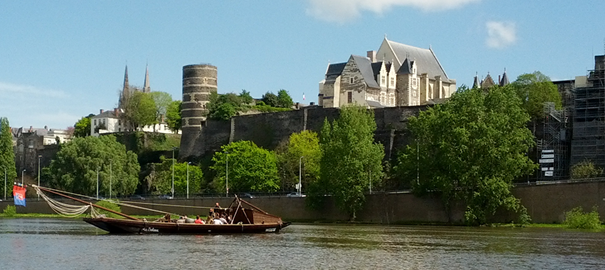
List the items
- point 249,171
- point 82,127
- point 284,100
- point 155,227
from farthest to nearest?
point 82,127 → point 284,100 → point 249,171 → point 155,227

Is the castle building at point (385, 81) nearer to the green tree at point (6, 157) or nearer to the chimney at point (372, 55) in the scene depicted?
the chimney at point (372, 55)

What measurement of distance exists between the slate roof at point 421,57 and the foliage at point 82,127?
57490 mm

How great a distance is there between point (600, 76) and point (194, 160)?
5157cm

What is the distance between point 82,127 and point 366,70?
2395 inches

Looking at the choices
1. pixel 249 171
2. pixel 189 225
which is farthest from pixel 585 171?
pixel 249 171

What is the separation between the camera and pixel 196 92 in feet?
392

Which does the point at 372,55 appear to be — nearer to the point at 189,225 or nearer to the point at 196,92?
the point at 196,92

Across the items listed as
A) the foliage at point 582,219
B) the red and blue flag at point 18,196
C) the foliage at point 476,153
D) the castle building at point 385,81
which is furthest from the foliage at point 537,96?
the red and blue flag at point 18,196

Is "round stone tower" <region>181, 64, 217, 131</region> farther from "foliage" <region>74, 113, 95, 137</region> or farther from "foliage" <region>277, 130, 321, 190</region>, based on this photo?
"foliage" <region>74, 113, 95, 137</region>

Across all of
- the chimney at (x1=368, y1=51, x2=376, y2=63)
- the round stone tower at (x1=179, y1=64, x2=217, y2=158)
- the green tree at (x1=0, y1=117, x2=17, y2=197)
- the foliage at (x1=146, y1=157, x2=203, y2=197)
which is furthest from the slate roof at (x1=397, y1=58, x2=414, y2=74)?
the green tree at (x1=0, y1=117, x2=17, y2=197)

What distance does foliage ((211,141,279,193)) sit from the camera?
301ft

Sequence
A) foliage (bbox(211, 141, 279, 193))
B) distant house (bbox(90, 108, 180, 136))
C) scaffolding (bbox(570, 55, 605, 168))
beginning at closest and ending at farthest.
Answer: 1. scaffolding (bbox(570, 55, 605, 168))
2. foliage (bbox(211, 141, 279, 193))
3. distant house (bbox(90, 108, 180, 136))

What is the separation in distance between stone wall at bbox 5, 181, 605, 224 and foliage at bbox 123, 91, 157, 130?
38.9m

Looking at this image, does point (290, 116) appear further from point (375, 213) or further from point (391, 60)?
point (375, 213)
